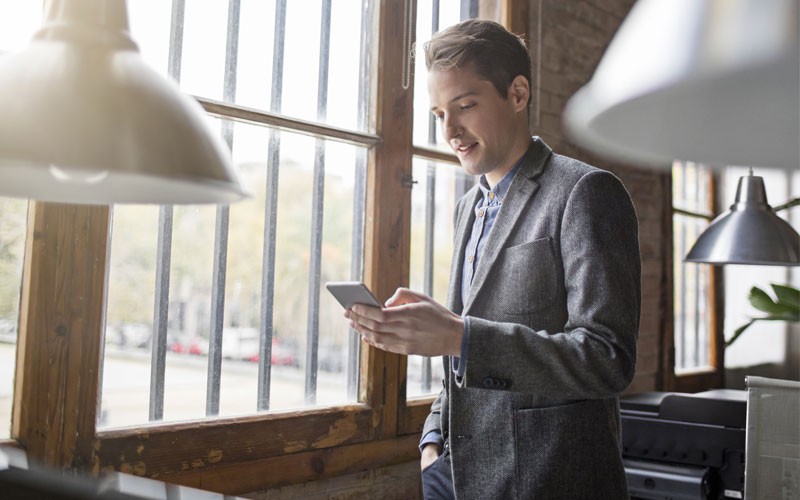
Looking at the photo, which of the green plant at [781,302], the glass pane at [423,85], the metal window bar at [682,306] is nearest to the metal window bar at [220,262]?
the glass pane at [423,85]

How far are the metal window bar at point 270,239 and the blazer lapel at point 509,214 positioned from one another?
755 millimetres

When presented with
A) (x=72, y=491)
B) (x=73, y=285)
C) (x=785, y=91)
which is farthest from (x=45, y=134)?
(x=73, y=285)

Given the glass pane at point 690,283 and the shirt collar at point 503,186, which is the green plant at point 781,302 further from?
the shirt collar at point 503,186

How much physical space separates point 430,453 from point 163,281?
82cm

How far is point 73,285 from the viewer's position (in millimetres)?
1623

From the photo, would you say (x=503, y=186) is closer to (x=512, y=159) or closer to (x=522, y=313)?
(x=512, y=159)

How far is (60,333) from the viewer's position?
5.24 feet

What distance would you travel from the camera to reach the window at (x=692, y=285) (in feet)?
13.8

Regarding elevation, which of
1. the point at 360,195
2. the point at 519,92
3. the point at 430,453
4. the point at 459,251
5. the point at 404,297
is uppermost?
the point at 519,92

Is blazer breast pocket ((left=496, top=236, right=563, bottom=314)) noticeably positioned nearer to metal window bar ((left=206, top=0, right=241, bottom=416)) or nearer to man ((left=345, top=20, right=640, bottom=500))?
man ((left=345, top=20, right=640, bottom=500))

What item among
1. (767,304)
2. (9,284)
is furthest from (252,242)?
(767,304)

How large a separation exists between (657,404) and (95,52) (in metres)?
2.47

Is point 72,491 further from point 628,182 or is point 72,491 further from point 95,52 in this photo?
point 628,182

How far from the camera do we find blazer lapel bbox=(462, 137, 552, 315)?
5.09 ft
